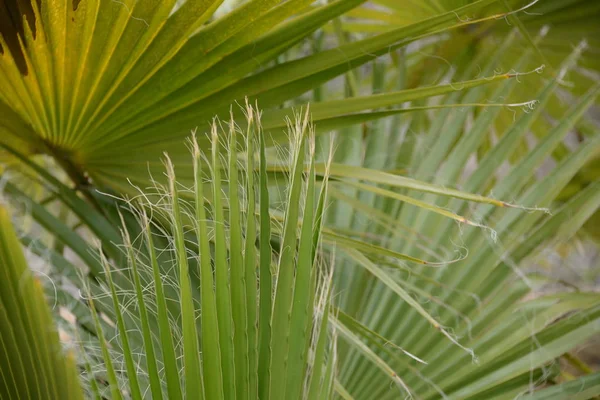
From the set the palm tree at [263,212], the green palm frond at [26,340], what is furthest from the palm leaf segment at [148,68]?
the green palm frond at [26,340]

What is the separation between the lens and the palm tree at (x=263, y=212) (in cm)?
40

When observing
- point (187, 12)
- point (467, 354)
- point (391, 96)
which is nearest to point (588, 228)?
point (467, 354)

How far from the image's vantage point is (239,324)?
39 cm

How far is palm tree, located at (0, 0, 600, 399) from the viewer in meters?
0.40

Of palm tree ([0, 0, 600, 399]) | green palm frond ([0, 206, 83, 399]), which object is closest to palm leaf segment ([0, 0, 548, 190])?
palm tree ([0, 0, 600, 399])

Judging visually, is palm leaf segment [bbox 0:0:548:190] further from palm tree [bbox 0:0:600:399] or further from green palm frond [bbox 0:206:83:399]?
green palm frond [bbox 0:206:83:399]

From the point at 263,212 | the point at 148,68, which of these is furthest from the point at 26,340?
the point at 148,68

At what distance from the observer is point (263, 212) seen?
16.1 inches

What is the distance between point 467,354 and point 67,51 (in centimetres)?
57

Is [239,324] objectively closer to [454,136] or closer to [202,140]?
[202,140]

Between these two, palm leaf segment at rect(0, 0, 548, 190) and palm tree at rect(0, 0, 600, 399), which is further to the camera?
palm leaf segment at rect(0, 0, 548, 190)

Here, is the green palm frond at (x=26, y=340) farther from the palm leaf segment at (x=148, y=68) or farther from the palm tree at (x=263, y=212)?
the palm leaf segment at (x=148, y=68)

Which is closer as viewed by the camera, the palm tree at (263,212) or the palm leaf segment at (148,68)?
the palm tree at (263,212)

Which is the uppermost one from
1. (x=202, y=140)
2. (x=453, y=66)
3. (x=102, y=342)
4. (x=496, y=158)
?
(x=453, y=66)
